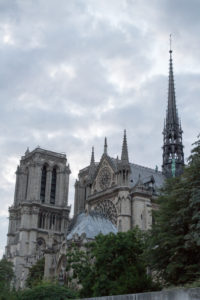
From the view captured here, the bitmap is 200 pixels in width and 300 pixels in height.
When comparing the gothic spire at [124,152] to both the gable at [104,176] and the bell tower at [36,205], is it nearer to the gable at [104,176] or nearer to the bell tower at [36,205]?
the gable at [104,176]

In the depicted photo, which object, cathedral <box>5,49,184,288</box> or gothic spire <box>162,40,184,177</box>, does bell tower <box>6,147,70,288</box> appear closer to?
cathedral <box>5,49,184,288</box>

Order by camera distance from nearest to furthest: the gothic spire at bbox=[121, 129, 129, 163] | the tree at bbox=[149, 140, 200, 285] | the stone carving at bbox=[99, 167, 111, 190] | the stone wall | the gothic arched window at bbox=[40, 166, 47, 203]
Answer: the stone wall < the tree at bbox=[149, 140, 200, 285] < the gothic spire at bbox=[121, 129, 129, 163] < the stone carving at bbox=[99, 167, 111, 190] < the gothic arched window at bbox=[40, 166, 47, 203]

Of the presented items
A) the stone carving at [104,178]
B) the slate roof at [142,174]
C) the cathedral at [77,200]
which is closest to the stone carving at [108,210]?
the cathedral at [77,200]

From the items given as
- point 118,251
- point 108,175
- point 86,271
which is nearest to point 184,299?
point 118,251

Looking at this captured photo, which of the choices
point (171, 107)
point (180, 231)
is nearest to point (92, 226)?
point (180, 231)

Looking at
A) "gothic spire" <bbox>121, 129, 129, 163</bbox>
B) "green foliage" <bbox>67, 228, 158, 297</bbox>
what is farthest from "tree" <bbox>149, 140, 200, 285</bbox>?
"gothic spire" <bbox>121, 129, 129, 163</bbox>

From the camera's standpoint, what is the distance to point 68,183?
10175cm

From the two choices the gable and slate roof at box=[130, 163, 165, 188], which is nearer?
the gable

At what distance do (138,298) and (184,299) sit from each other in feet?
7.69

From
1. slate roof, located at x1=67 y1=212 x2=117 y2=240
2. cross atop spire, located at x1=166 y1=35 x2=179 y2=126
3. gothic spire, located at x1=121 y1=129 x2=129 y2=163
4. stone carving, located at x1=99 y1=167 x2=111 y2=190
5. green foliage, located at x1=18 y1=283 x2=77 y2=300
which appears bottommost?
green foliage, located at x1=18 y1=283 x2=77 y2=300

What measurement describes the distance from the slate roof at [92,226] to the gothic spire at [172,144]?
1821 cm

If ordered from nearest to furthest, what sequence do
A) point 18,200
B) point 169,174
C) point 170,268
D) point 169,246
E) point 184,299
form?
point 184,299 < point 170,268 < point 169,246 < point 169,174 < point 18,200

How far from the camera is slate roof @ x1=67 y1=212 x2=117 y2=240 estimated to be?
2306 inches

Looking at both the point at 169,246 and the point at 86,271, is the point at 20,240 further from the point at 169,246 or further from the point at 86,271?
the point at 169,246
